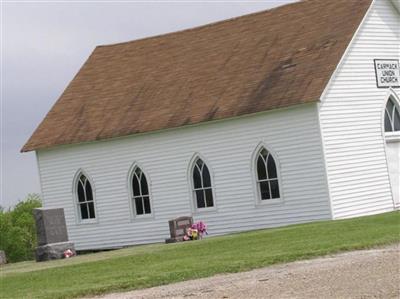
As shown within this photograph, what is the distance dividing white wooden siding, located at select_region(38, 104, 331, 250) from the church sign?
3.48 metres

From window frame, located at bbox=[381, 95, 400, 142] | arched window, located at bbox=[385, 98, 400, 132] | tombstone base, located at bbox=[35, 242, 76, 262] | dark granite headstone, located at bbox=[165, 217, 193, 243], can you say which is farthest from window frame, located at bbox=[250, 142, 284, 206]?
tombstone base, located at bbox=[35, 242, 76, 262]

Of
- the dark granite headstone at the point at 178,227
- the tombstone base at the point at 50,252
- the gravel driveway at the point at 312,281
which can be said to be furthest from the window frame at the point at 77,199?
the gravel driveway at the point at 312,281

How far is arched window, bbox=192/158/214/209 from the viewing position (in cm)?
3212

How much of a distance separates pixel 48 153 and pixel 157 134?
532 cm

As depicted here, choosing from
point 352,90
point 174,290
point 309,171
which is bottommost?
point 174,290

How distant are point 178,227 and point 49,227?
3.84 m

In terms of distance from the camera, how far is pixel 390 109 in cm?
3191

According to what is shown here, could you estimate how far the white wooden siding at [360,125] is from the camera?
29.4 meters

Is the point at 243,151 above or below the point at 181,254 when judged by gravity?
above

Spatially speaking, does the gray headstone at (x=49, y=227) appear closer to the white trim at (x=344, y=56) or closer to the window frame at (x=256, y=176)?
the window frame at (x=256, y=176)

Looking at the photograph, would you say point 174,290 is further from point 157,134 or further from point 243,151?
point 157,134

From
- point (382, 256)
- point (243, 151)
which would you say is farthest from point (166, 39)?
point (382, 256)

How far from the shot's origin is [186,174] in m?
32.5

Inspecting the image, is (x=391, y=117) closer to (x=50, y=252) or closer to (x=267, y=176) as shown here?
(x=267, y=176)
